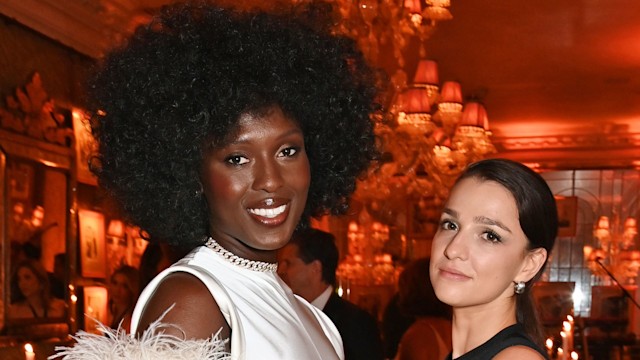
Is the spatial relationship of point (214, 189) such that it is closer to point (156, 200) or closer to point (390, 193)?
point (156, 200)

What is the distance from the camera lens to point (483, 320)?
2182 millimetres

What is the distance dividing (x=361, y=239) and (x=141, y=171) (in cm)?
1083

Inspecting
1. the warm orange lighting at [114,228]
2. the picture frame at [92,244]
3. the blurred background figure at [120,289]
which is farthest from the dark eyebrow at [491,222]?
the warm orange lighting at [114,228]

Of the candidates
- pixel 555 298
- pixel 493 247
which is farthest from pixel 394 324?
pixel 555 298

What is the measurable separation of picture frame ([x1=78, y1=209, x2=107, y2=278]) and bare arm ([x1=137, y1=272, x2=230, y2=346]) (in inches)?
201

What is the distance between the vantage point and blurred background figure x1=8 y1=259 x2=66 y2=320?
5676 mm

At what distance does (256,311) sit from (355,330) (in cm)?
250

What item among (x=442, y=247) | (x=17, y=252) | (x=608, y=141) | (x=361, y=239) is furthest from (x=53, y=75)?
(x=608, y=141)

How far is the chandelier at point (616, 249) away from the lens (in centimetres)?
1475

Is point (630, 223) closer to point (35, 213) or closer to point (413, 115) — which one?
point (413, 115)

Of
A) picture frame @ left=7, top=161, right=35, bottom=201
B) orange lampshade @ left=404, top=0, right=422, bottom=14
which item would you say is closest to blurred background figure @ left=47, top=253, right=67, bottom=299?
picture frame @ left=7, top=161, right=35, bottom=201

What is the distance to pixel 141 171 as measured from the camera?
2.15 metres

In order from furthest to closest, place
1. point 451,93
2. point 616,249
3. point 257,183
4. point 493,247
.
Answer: point 616,249 < point 451,93 < point 493,247 < point 257,183

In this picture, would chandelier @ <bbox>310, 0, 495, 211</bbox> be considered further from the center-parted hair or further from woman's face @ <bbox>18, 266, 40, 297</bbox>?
the center-parted hair
